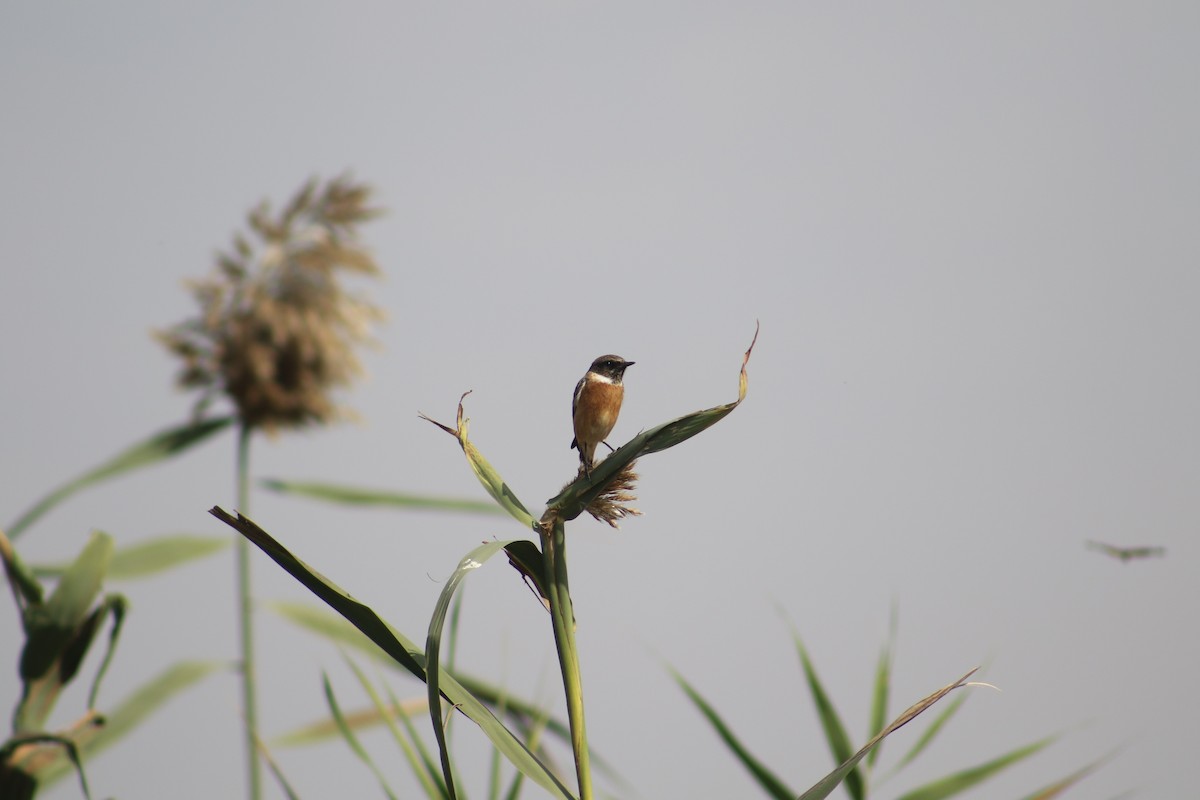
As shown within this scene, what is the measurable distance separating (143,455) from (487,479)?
2.36 metres

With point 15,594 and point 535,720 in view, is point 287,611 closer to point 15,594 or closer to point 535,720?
point 535,720

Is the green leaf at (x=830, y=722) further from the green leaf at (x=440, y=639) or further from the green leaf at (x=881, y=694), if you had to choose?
the green leaf at (x=440, y=639)

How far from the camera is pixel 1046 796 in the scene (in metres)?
1.58

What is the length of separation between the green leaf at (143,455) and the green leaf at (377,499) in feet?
1.43

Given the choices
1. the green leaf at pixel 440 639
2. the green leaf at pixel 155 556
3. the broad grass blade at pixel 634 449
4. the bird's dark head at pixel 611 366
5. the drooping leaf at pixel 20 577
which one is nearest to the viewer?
the green leaf at pixel 440 639

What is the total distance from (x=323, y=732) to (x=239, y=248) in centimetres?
200

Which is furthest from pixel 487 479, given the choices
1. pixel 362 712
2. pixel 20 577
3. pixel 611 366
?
pixel 362 712

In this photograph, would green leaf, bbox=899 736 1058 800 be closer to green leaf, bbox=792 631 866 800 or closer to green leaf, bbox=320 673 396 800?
green leaf, bbox=792 631 866 800

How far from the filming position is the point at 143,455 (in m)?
3.11

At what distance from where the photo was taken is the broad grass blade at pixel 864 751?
0.97 metres

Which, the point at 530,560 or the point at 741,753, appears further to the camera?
the point at 741,753

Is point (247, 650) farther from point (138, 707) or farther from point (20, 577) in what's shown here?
point (20, 577)

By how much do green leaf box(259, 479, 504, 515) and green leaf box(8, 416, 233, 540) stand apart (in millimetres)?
435

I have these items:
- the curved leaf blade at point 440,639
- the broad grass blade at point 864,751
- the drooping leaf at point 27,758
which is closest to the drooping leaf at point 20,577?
the drooping leaf at point 27,758
